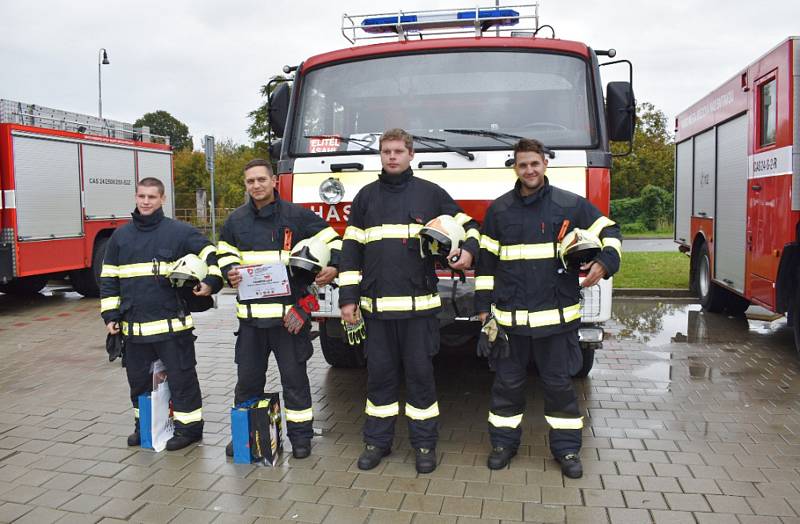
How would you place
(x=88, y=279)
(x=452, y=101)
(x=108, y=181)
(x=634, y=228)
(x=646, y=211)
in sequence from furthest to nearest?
(x=646, y=211) → (x=634, y=228) → (x=108, y=181) → (x=88, y=279) → (x=452, y=101)

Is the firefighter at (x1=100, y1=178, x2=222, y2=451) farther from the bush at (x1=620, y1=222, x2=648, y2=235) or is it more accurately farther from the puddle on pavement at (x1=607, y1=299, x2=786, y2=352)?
the bush at (x1=620, y1=222, x2=648, y2=235)

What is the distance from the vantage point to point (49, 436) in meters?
4.81

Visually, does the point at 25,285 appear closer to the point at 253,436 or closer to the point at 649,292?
the point at 253,436

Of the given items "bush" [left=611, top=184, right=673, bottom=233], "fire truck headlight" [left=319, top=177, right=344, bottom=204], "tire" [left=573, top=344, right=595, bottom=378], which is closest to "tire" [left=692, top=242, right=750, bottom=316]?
"tire" [left=573, top=344, right=595, bottom=378]

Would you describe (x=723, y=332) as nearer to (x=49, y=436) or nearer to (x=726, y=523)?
(x=726, y=523)

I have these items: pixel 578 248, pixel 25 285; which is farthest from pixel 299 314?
pixel 25 285

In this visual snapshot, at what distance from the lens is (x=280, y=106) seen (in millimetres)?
5305

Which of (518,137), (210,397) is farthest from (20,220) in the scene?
(518,137)

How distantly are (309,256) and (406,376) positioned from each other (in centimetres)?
91

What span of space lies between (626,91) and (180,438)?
12.3ft

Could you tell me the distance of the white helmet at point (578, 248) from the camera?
3.78 metres

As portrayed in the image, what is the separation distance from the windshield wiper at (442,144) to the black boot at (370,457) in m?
1.94

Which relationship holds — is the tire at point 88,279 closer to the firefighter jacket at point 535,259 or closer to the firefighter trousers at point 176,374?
the firefighter trousers at point 176,374

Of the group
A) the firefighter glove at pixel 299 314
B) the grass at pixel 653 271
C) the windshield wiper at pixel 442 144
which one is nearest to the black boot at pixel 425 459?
the firefighter glove at pixel 299 314
